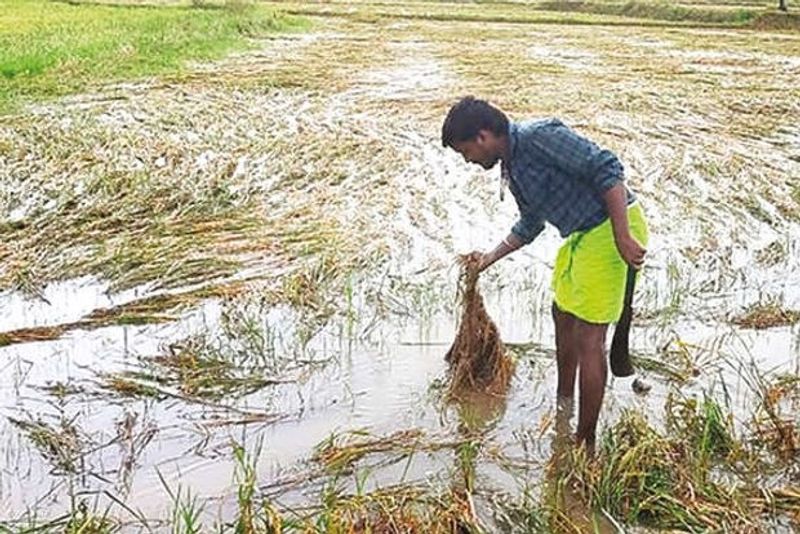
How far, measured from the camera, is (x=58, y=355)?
13.3 feet

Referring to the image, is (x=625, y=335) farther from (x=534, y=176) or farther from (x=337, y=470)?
(x=337, y=470)

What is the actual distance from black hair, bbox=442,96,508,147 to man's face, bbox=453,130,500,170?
14 millimetres

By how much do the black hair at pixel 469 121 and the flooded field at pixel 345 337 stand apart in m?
0.97

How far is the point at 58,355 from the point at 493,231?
114 inches

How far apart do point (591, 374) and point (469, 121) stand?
0.88 metres

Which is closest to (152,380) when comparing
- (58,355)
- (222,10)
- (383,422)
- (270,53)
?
(58,355)

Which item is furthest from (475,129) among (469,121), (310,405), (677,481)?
(310,405)

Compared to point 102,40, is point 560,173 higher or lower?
higher

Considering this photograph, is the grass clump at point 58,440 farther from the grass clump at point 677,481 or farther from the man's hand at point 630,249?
the man's hand at point 630,249

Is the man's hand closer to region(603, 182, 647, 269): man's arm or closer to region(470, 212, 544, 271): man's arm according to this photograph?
region(603, 182, 647, 269): man's arm

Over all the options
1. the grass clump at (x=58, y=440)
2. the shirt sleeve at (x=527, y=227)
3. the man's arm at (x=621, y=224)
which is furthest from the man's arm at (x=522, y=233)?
the grass clump at (x=58, y=440)

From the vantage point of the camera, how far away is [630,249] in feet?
9.55

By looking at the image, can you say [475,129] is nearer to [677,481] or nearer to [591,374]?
[591,374]

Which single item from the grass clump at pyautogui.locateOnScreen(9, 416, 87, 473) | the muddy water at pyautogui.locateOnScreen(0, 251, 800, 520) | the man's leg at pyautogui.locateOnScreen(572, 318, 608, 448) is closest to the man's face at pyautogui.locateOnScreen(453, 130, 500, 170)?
the man's leg at pyautogui.locateOnScreen(572, 318, 608, 448)
